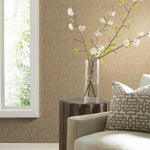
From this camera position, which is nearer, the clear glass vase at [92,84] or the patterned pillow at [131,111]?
the patterned pillow at [131,111]

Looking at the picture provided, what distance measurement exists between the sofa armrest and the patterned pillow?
0.10 metres

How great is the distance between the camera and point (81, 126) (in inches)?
92.1

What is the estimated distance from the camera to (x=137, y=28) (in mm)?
3457

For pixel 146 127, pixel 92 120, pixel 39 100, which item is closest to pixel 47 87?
pixel 39 100

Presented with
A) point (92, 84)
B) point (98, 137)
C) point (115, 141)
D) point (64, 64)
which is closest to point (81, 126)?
point (98, 137)

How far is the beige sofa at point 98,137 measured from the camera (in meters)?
2.01

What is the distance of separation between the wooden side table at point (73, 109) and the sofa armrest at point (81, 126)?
23cm

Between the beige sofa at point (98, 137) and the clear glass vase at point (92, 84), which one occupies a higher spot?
the clear glass vase at point (92, 84)

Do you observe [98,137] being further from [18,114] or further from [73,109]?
[18,114]

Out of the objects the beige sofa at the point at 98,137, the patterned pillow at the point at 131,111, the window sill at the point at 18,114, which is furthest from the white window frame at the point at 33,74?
the patterned pillow at the point at 131,111

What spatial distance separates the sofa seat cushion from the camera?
1983mm

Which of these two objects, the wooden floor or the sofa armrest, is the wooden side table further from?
the wooden floor

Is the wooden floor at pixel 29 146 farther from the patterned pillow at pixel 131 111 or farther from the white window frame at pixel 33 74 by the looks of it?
the patterned pillow at pixel 131 111

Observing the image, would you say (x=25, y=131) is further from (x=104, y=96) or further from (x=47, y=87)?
(x=104, y=96)
